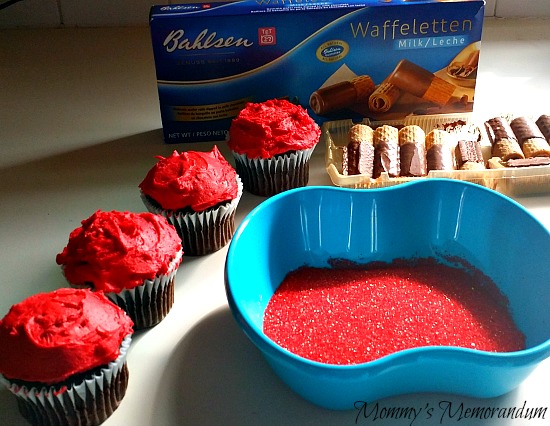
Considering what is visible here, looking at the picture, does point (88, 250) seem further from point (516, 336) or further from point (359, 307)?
point (516, 336)

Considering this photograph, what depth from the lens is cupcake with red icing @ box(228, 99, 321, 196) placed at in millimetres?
1039

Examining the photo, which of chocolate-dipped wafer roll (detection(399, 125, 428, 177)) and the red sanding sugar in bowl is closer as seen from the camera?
the red sanding sugar in bowl

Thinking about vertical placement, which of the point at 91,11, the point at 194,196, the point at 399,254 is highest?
the point at 91,11

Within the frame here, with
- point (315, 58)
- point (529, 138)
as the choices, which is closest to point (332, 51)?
point (315, 58)

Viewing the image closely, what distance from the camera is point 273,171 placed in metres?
1.06

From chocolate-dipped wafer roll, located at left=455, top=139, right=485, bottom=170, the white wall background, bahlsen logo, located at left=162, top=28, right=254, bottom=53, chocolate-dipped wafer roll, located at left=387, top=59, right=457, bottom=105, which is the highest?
bahlsen logo, located at left=162, top=28, right=254, bottom=53

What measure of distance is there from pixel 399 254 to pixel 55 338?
0.50 metres

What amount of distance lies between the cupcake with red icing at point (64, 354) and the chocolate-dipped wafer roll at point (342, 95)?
64cm

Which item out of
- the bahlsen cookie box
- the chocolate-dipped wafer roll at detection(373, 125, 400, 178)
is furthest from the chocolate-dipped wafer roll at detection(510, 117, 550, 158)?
the chocolate-dipped wafer roll at detection(373, 125, 400, 178)

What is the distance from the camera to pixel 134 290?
2.56ft

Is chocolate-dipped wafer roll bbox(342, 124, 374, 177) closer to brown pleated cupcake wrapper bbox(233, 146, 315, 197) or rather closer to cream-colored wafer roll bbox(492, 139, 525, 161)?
brown pleated cupcake wrapper bbox(233, 146, 315, 197)

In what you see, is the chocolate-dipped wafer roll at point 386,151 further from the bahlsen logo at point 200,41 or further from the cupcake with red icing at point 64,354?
the cupcake with red icing at point 64,354

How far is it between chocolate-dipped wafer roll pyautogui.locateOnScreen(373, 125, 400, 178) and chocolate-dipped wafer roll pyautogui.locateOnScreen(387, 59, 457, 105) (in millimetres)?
98

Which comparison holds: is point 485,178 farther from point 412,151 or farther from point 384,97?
point 384,97
